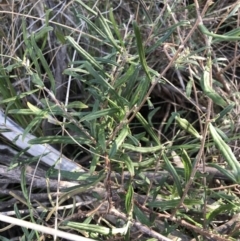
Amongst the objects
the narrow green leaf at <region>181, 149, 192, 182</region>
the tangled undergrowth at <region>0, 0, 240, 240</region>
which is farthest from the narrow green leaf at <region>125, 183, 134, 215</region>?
the narrow green leaf at <region>181, 149, 192, 182</region>

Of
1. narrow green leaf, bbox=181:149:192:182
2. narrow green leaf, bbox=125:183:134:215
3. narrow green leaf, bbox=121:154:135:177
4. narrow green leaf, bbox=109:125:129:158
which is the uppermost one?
narrow green leaf, bbox=109:125:129:158

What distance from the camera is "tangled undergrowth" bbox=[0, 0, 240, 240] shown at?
2.91ft

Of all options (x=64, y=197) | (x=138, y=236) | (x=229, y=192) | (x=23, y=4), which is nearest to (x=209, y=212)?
(x=229, y=192)

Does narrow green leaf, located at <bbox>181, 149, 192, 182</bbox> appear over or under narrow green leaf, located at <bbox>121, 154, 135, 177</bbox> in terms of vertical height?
over

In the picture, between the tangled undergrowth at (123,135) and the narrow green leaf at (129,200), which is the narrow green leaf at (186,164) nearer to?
the tangled undergrowth at (123,135)

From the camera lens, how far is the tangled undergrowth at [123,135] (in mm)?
886

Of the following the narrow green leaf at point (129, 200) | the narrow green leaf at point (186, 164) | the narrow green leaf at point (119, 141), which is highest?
the narrow green leaf at point (119, 141)

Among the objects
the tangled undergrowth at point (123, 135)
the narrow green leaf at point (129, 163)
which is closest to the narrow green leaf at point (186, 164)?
the tangled undergrowth at point (123, 135)

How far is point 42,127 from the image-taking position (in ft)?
4.25

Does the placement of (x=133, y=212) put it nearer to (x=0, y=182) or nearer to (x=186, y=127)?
(x=186, y=127)

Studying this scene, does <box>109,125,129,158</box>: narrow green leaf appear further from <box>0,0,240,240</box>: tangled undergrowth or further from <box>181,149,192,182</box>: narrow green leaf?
<box>181,149,192,182</box>: narrow green leaf

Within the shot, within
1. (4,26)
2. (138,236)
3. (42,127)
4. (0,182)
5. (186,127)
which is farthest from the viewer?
(4,26)

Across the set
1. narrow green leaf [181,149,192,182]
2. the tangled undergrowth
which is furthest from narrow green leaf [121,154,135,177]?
narrow green leaf [181,149,192,182]

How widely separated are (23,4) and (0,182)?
57 centimetres
